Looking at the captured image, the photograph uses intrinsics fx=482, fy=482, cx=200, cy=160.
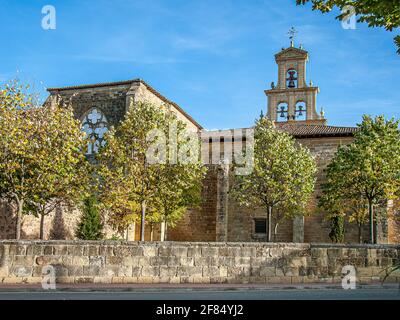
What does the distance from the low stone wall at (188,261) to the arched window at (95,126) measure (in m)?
17.6

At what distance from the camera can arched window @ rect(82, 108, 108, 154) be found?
31.1 metres

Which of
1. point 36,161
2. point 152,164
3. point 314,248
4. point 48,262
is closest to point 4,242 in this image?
point 48,262

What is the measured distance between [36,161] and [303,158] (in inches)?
534

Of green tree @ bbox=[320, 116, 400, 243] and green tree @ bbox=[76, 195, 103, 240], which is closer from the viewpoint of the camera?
green tree @ bbox=[76, 195, 103, 240]

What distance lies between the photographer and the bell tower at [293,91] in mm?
43594

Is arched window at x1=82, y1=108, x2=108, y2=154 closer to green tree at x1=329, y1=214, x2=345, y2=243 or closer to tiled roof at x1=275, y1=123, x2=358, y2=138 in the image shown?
tiled roof at x1=275, y1=123, x2=358, y2=138

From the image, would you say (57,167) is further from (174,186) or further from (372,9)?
(372,9)

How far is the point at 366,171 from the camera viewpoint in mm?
23422

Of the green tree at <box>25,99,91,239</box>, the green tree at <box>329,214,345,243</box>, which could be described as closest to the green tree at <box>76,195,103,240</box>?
the green tree at <box>25,99,91,239</box>

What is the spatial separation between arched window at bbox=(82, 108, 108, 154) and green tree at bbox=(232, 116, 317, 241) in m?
10.4

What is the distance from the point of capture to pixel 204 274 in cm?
1463

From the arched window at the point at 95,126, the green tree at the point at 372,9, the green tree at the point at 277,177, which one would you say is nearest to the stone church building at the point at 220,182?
the arched window at the point at 95,126

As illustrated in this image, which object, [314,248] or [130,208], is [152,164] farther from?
[314,248]

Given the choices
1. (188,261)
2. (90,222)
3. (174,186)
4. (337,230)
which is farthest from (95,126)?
(188,261)
